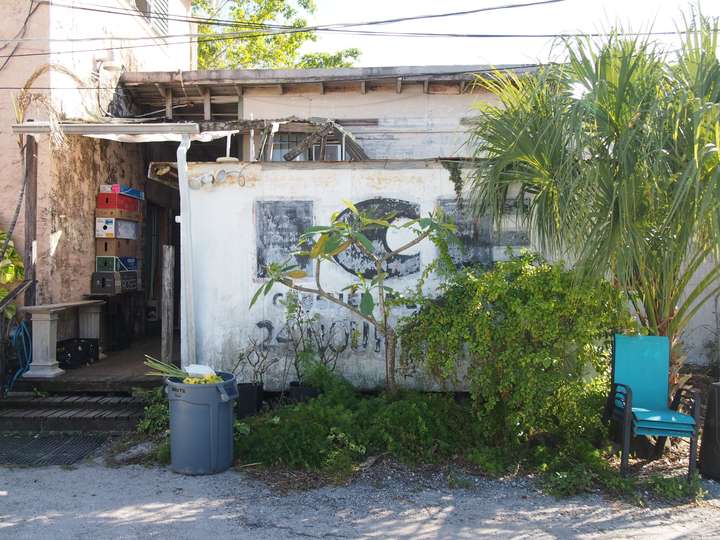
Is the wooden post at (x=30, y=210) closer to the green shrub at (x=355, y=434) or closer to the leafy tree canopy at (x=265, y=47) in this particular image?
the green shrub at (x=355, y=434)

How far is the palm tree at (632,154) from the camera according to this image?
4.99m

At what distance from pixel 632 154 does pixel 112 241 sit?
7.14 m

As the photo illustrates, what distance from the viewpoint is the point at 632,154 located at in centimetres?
515

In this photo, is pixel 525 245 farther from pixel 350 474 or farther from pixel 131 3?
pixel 131 3

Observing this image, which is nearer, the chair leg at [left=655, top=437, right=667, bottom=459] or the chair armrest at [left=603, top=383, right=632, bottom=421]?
the chair armrest at [left=603, top=383, right=632, bottom=421]

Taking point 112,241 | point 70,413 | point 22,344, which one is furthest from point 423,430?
Result: point 112,241

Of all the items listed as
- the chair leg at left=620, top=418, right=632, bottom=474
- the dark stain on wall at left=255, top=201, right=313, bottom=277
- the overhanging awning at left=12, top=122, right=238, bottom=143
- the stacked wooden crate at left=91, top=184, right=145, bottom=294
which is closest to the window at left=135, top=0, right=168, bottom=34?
the stacked wooden crate at left=91, top=184, right=145, bottom=294

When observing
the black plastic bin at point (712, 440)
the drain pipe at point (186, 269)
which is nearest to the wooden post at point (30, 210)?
the drain pipe at point (186, 269)

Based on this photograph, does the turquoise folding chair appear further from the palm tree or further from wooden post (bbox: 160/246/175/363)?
wooden post (bbox: 160/246/175/363)

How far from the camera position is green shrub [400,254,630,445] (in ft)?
17.8

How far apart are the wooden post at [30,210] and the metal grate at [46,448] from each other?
201 cm

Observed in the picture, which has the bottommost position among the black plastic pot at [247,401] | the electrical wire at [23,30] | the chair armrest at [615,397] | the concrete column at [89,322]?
the black plastic pot at [247,401]

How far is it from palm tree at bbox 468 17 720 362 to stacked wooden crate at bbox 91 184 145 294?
19.7ft

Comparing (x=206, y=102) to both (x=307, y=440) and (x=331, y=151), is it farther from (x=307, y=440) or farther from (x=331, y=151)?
(x=307, y=440)
